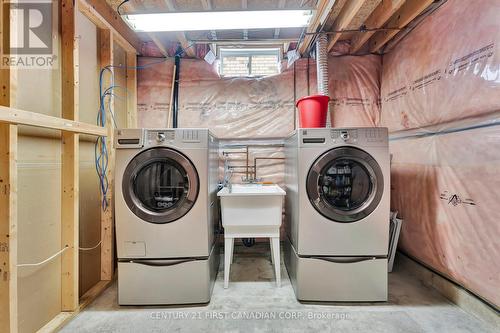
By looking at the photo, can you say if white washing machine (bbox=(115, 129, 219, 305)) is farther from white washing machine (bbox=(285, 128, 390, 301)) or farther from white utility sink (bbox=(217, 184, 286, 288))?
white washing machine (bbox=(285, 128, 390, 301))

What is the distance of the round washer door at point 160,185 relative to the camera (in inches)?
68.2

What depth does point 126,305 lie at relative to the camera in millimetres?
1775

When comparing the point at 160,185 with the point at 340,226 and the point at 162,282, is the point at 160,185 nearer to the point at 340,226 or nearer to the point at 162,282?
the point at 162,282

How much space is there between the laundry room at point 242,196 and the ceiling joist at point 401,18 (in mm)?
17

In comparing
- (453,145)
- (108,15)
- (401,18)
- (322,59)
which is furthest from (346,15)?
(108,15)

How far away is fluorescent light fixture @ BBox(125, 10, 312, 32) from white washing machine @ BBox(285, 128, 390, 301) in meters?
0.94

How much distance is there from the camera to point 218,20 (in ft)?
5.98

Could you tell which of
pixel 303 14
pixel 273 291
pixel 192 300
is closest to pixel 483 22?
pixel 303 14

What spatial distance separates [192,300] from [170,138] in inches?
52.4

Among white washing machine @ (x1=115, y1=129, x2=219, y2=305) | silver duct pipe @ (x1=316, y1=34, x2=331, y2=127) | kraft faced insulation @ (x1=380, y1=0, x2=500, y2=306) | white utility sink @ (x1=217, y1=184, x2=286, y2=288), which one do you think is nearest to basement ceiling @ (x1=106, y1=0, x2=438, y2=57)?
silver duct pipe @ (x1=316, y1=34, x2=331, y2=127)

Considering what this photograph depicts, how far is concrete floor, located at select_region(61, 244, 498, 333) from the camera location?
5.06 feet

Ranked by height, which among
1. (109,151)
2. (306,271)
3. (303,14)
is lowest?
(306,271)

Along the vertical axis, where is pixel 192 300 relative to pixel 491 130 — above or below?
below

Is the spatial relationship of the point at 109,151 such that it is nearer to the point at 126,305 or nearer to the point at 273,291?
the point at 126,305
